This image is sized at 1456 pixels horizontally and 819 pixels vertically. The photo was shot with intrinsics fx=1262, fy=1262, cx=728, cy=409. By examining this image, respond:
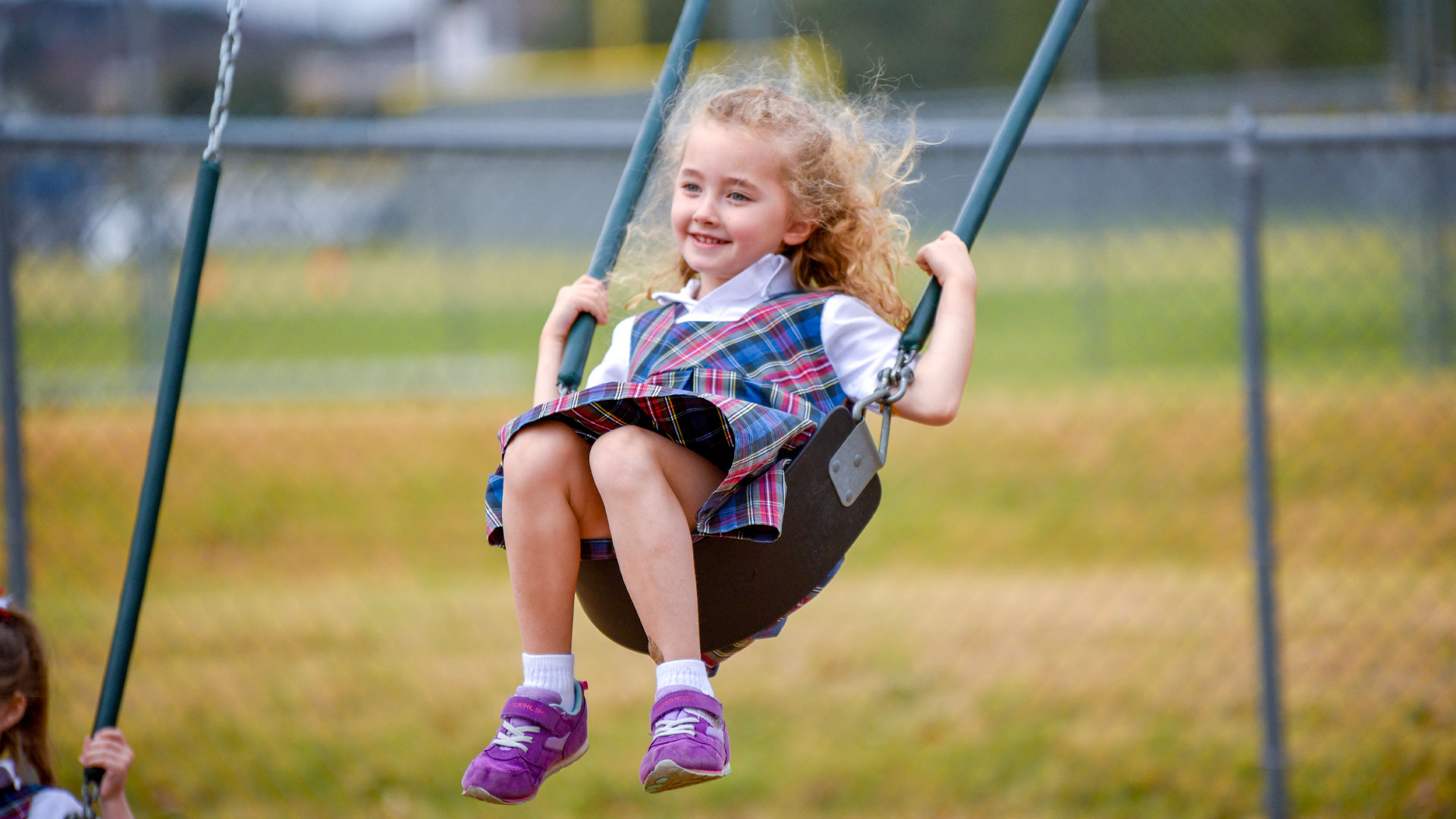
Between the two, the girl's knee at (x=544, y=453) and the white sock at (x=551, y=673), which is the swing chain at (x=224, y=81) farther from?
the white sock at (x=551, y=673)

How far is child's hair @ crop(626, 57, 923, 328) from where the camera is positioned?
2.12 metres

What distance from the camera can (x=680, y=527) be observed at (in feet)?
5.94

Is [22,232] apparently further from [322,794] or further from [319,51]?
[319,51]

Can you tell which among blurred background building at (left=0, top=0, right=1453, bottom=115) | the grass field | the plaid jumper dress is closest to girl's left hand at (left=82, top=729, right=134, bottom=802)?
the plaid jumper dress

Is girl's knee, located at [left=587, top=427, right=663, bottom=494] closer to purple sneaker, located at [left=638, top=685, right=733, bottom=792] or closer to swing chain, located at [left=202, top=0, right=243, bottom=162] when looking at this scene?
purple sneaker, located at [left=638, top=685, right=733, bottom=792]

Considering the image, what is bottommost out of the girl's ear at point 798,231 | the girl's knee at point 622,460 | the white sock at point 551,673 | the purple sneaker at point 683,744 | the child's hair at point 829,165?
the purple sneaker at point 683,744

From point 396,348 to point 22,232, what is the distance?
8827 millimetres

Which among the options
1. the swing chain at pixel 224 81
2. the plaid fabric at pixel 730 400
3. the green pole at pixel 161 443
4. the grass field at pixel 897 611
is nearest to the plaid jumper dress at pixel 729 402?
the plaid fabric at pixel 730 400

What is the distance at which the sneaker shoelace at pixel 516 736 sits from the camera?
1.80m

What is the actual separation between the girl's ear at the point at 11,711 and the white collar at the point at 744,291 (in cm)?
129

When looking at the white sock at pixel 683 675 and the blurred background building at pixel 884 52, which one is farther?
the blurred background building at pixel 884 52

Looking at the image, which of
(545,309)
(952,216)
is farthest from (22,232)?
(545,309)

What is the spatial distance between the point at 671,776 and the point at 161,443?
2.91ft

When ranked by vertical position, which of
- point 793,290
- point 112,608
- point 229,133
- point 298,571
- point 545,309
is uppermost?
point 545,309
